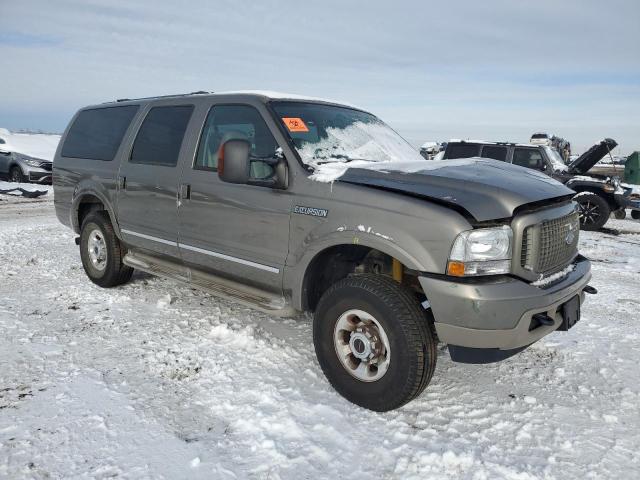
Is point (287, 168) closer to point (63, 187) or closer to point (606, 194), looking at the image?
point (63, 187)

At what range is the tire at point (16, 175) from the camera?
15406 mm

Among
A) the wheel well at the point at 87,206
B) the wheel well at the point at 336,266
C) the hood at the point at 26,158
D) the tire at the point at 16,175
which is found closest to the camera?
the wheel well at the point at 336,266

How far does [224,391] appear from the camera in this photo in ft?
10.1

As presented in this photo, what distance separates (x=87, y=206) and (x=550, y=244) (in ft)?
15.7

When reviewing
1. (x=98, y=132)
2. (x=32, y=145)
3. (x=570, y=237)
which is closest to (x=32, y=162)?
(x=32, y=145)

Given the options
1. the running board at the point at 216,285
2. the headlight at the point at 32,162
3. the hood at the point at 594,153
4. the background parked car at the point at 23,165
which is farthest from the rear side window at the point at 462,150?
the headlight at the point at 32,162

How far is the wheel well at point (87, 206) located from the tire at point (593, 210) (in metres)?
9.52

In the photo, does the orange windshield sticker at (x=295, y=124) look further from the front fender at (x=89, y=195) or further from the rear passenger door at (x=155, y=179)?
A: the front fender at (x=89, y=195)

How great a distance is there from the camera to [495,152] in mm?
11352

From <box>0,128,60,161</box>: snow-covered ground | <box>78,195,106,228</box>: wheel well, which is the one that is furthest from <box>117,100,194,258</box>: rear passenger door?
<box>0,128,60,161</box>: snow-covered ground

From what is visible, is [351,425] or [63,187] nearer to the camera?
[351,425]

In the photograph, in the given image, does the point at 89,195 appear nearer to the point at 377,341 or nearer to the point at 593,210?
the point at 377,341

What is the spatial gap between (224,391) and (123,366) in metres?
0.84

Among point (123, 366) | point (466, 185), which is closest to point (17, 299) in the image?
point (123, 366)
